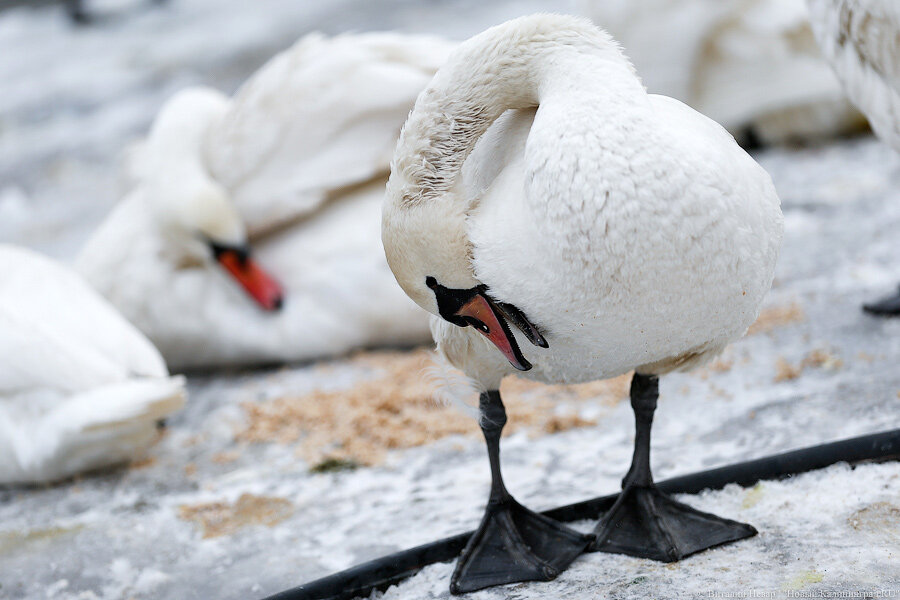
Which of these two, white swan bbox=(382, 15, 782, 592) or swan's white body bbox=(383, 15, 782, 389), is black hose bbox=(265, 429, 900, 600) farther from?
swan's white body bbox=(383, 15, 782, 389)

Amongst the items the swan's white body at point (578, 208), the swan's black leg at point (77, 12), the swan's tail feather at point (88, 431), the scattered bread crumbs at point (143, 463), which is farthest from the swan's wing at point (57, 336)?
the swan's black leg at point (77, 12)

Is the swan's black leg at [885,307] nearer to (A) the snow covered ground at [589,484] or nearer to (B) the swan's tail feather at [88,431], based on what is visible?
(A) the snow covered ground at [589,484]

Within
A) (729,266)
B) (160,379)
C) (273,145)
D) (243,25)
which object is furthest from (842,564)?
(243,25)

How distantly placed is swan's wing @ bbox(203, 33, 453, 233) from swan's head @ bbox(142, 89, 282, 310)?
0.14m

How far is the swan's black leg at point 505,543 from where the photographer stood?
236 cm

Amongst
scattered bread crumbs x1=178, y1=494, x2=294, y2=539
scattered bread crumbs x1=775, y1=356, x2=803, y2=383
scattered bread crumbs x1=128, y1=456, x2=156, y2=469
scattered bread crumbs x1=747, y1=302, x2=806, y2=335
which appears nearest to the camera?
scattered bread crumbs x1=178, y1=494, x2=294, y2=539

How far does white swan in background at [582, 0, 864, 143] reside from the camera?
17.5 ft

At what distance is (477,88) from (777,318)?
2.01m

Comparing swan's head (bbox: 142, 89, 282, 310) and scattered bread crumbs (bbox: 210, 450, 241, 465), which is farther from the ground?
swan's head (bbox: 142, 89, 282, 310)

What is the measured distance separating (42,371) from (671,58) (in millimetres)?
3510

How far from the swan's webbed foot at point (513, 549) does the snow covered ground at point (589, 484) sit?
1.6 inches

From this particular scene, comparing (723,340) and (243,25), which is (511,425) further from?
(243,25)

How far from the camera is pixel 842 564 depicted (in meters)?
2.11

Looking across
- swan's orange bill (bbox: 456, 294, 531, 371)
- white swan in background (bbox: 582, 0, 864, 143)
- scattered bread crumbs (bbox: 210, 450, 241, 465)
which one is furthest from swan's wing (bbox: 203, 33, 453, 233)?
swan's orange bill (bbox: 456, 294, 531, 371)
